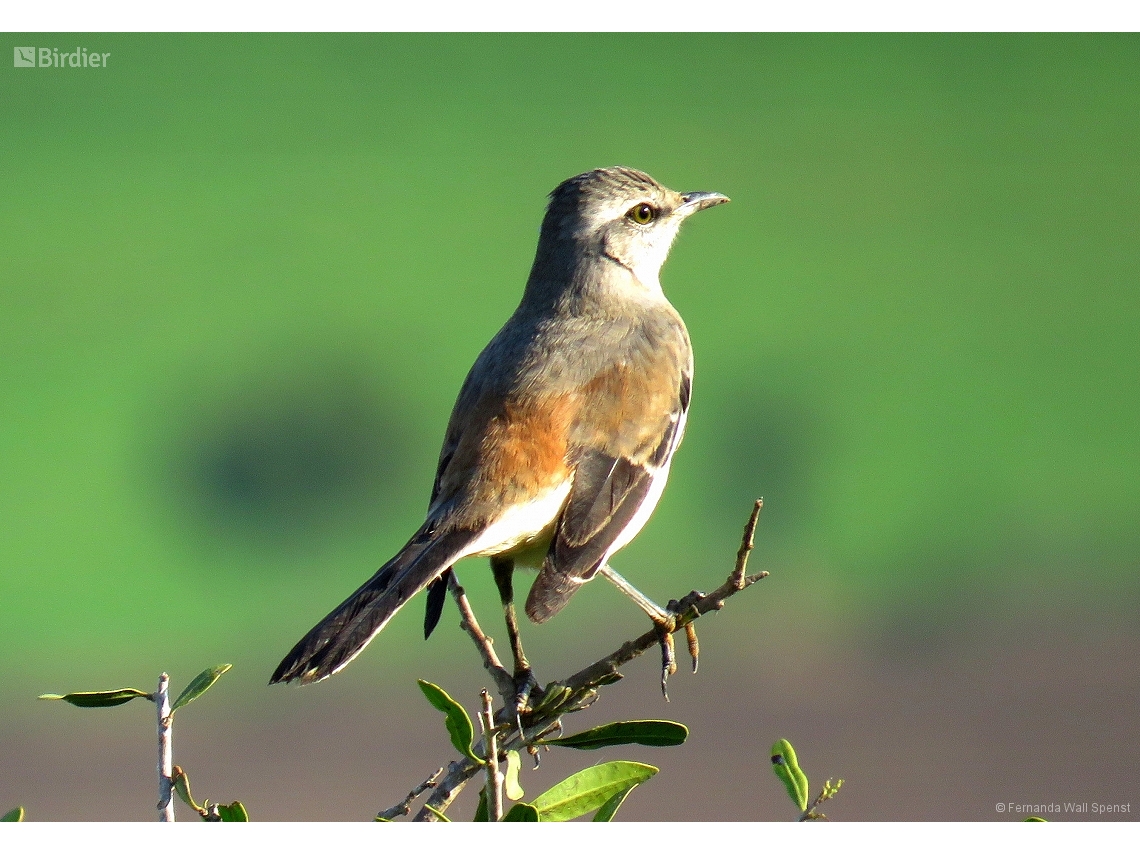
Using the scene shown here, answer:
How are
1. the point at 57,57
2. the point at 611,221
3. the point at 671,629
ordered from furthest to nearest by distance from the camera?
the point at 57,57 → the point at 611,221 → the point at 671,629

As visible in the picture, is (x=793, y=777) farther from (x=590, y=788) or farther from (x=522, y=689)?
(x=522, y=689)

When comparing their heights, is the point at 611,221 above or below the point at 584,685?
above

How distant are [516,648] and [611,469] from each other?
603 millimetres

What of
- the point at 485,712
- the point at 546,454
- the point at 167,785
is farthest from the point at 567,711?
the point at 546,454

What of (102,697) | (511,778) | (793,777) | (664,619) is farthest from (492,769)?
(664,619)

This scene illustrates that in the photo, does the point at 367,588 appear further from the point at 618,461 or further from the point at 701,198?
the point at 701,198

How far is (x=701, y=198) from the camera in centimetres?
423

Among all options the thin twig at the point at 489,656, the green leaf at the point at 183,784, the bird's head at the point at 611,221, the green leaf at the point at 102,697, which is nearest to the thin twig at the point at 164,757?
the green leaf at the point at 183,784

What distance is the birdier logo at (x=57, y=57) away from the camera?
4.49m

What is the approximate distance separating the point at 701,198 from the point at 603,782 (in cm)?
258

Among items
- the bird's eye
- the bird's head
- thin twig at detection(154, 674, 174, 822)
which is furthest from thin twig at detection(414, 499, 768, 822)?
the bird's eye

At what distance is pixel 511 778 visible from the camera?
210 centimetres

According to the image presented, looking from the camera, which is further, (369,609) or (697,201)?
(697,201)

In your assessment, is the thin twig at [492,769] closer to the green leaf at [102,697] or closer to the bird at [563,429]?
the bird at [563,429]
